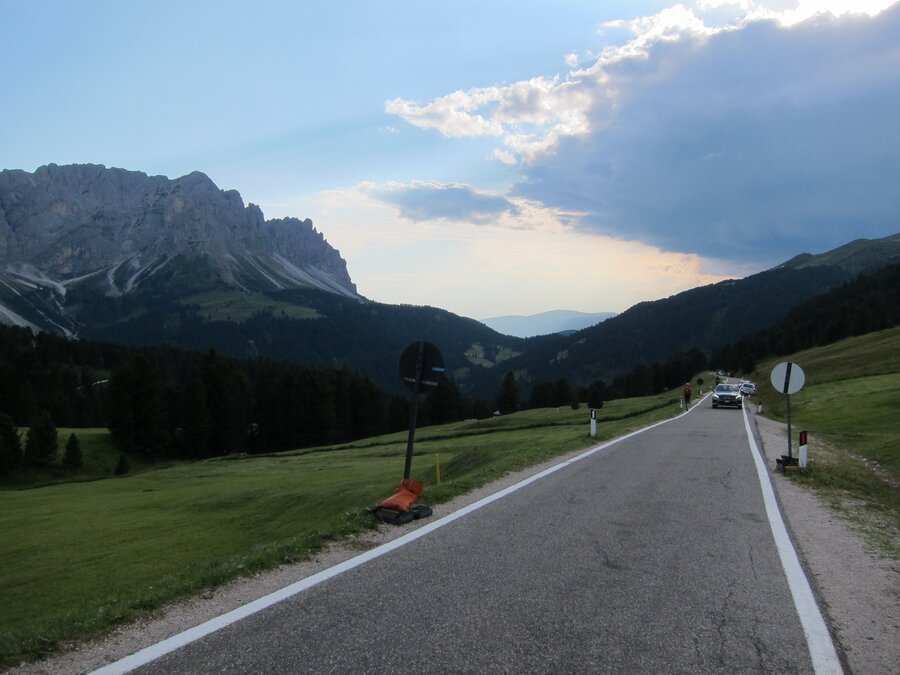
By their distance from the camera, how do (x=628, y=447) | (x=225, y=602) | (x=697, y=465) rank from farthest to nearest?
(x=628, y=447), (x=697, y=465), (x=225, y=602)

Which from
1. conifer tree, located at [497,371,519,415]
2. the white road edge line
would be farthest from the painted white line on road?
conifer tree, located at [497,371,519,415]

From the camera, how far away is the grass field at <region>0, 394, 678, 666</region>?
648cm

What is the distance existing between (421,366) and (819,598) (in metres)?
7.03

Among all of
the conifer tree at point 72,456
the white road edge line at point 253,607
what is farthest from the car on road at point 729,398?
the conifer tree at point 72,456

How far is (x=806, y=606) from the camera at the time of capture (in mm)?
6137

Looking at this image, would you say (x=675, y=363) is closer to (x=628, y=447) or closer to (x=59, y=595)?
(x=628, y=447)

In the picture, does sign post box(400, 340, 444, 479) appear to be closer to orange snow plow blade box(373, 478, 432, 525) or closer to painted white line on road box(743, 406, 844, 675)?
orange snow plow blade box(373, 478, 432, 525)

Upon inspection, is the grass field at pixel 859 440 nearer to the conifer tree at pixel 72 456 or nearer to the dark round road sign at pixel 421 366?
the dark round road sign at pixel 421 366

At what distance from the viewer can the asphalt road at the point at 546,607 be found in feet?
15.3

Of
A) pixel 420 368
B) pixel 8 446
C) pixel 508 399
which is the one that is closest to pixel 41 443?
pixel 8 446

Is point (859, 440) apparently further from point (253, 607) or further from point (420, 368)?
point (253, 607)

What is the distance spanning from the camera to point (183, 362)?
508ft

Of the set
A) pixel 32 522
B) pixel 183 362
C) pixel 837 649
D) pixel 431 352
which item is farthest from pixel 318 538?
pixel 183 362

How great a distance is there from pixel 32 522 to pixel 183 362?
133725 mm
